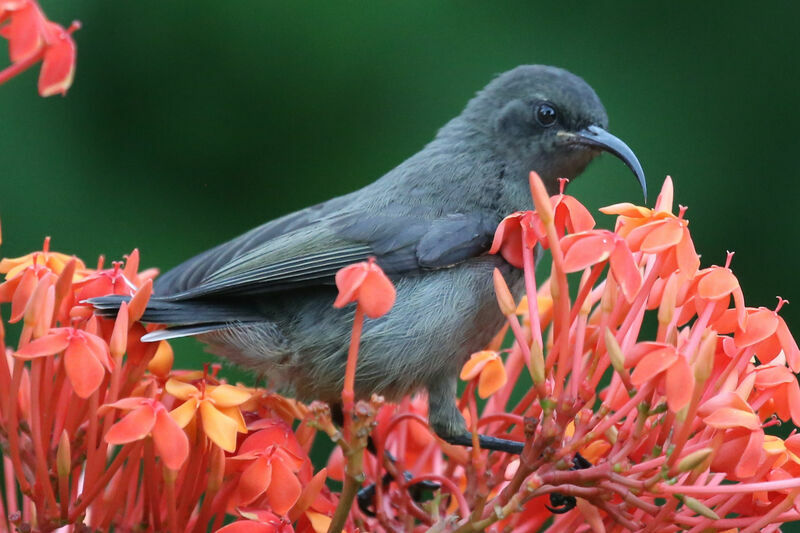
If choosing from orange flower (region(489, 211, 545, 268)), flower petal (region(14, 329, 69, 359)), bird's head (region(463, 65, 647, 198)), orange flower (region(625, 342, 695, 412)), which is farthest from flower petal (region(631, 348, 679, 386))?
bird's head (region(463, 65, 647, 198))

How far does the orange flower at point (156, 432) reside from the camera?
184cm

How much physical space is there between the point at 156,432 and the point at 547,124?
1754 mm

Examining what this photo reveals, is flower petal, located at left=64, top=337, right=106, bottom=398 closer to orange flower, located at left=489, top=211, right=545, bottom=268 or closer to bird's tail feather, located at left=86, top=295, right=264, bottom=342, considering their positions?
bird's tail feather, located at left=86, top=295, right=264, bottom=342

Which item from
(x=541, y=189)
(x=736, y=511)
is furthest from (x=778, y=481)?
(x=541, y=189)

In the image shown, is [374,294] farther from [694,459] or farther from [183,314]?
[183,314]

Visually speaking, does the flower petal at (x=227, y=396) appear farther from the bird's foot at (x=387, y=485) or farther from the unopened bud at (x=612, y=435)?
the unopened bud at (x=612, y=435)

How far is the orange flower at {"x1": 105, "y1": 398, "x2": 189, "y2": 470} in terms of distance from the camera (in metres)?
1.84

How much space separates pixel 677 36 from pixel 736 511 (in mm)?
2921

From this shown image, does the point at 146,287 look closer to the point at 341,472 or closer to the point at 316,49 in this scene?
the point at 341,472

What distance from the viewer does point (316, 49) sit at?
14.1 feet

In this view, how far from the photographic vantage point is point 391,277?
2.85 m

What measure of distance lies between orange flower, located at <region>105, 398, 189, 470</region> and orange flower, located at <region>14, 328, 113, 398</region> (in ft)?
0.22

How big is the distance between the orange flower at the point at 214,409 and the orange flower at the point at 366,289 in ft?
1.07

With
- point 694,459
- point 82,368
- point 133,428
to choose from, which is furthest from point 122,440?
point 694,459
